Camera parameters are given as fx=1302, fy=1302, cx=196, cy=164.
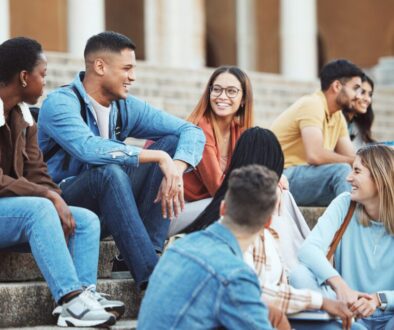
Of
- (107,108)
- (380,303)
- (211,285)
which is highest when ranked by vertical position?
(107,108)

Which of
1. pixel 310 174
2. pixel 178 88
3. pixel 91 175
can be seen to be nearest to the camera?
pixel 91 175

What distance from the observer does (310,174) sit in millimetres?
8688

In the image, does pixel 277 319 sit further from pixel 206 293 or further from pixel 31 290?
pixel 31 290

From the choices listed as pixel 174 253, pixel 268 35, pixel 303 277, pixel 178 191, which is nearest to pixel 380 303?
pixel 303 277

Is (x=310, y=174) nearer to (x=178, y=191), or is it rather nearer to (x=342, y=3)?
(x=178, y=191)

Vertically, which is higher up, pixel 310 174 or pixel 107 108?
pixel 107 108

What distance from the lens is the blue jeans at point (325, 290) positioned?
20.1 ft

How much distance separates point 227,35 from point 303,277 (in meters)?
23.0

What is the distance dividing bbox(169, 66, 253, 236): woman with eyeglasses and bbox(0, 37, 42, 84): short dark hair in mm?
1304

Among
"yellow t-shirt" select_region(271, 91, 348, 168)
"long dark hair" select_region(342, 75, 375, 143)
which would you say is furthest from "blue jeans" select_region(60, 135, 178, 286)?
"long dark hair" select_region(342, 75, 375, 143)

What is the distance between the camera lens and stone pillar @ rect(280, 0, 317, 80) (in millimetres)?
22641

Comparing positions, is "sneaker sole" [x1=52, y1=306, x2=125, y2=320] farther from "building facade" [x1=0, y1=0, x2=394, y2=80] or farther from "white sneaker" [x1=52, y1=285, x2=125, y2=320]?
"building facade" [x1=0, y1=0, x2=394, y2=80]

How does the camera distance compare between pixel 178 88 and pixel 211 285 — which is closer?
pixel 211 285

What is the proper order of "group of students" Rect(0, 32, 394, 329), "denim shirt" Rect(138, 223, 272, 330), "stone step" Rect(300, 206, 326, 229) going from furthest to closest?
"stone step" Rect(300, 206, 326, 229)
"group of students" Rect(0, 32, 394, 329)
"denim shirt" Rect(138, 223, 272, 330)
